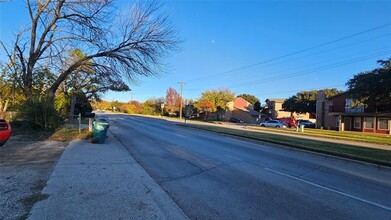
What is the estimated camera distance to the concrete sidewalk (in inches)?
191

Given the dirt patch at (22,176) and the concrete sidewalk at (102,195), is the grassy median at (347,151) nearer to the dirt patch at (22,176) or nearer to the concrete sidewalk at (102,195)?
the concrete sidewalk at (102,195)

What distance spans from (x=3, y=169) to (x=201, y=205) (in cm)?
541

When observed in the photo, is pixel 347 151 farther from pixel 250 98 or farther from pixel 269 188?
pixel 250 98

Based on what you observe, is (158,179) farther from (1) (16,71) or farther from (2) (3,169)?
(1) (16,71)

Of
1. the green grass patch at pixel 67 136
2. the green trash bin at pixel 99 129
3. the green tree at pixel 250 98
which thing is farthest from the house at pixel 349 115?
the green tree at pixel 250 98

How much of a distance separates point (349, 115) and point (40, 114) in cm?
4849

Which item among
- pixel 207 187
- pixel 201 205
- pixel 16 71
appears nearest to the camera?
pixel 201 205

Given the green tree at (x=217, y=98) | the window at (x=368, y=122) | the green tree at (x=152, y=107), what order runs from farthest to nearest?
the green tree at (x=152, y=107), the green tree at (x=217, y=98), the window at (x=368, y=122)

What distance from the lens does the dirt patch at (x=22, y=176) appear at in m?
4.99

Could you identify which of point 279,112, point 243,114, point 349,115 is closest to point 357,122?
point 349,115

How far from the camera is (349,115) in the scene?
51.9m

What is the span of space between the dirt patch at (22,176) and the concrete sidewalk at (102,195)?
0.19m

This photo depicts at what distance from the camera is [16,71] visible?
85.9ft

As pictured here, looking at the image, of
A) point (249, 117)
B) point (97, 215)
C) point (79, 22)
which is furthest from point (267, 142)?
point (249, 117)
